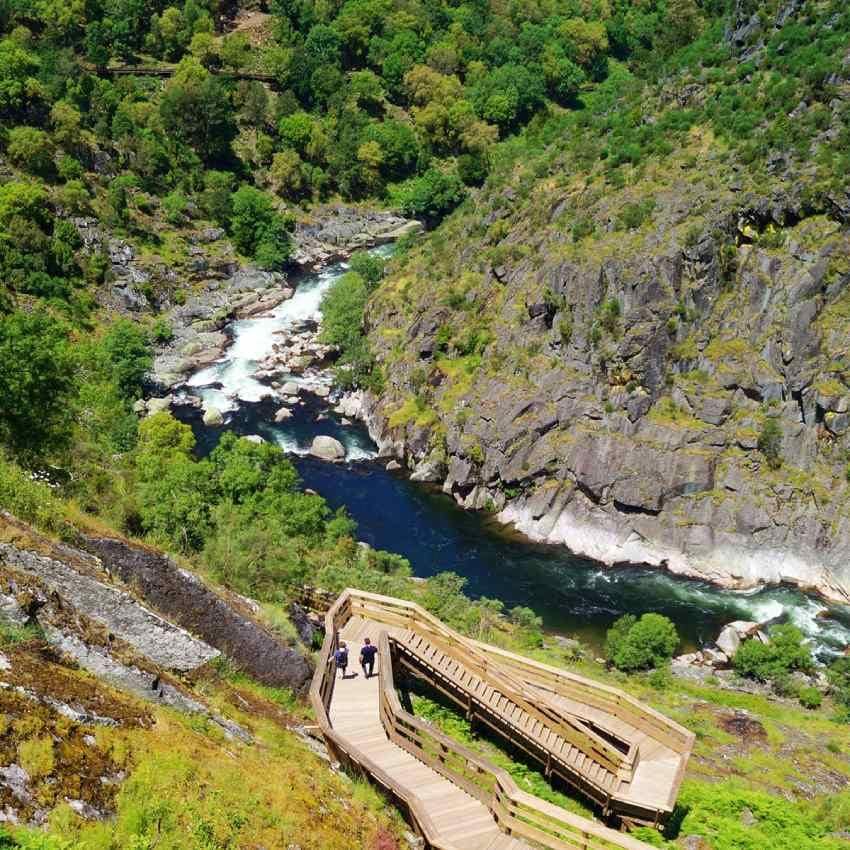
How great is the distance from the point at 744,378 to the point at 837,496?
10.9 metres

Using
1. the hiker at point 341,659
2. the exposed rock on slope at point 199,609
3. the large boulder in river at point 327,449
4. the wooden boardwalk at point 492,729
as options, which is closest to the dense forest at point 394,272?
the exposed rock on slope at point 199,609

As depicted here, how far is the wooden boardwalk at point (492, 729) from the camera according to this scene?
22.8 m

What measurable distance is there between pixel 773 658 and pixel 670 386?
84.1 ft

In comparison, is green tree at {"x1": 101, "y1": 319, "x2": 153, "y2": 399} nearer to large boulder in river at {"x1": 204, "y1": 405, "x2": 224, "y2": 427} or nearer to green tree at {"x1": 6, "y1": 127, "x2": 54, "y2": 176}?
large boulder in river at {"x1": 204, "y1": 405, "x2": 224, "y2": 427}

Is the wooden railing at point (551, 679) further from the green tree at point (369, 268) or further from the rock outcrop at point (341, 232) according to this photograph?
the rock outcrop at point (341, 232)

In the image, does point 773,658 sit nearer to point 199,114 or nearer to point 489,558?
point 489,558

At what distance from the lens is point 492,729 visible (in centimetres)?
3033

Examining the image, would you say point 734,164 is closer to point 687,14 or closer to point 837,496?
point 837,496

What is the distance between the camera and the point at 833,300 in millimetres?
70000

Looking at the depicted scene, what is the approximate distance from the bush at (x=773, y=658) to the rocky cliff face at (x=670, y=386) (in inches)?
377

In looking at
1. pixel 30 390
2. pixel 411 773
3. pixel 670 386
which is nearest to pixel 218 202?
pixel 670 386

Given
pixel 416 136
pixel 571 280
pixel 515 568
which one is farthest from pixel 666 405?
pixel 416 136

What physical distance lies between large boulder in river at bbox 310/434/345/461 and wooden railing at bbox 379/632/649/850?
48.8 metres

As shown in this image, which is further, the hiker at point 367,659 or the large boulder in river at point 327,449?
the large boulder in river at point 327,449
